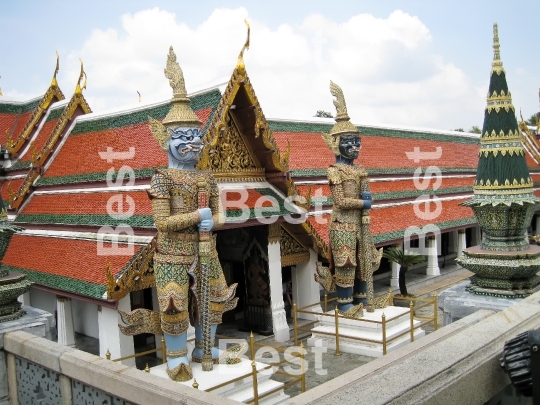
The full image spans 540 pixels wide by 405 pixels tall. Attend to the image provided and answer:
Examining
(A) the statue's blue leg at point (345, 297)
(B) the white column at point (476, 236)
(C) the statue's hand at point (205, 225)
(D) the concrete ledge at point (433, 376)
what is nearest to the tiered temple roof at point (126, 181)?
(A) the statue's blue leg at point (345, 297)

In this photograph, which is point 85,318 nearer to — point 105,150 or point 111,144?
point 105,150

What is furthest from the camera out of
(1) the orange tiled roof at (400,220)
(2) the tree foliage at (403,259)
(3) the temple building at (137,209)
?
(2) the tree foliage at (403,259)

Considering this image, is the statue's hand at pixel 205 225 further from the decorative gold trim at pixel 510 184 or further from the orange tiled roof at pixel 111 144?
the orange tiled roof at pixel 111 144

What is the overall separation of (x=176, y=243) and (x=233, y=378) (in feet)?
6.03

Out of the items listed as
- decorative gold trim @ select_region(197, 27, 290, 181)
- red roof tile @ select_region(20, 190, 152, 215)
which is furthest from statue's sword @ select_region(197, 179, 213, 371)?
red roof tile @ select_region(20, 190, 152, 215)

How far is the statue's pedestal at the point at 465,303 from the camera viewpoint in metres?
5.82

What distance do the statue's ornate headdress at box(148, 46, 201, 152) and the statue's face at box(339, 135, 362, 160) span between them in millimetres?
3974

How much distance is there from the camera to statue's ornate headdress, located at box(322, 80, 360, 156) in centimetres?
1029

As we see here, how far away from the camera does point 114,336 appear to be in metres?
9.26

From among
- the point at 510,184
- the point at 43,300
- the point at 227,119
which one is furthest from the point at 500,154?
the point at 43,300

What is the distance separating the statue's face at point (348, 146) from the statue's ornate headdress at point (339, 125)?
75mm

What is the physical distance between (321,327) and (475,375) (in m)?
7.56

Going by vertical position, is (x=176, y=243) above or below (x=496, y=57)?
below

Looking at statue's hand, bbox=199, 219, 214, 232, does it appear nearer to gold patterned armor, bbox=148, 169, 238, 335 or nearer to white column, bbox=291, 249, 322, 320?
gold patterned armor, bbox=148, 169, 238, 335
